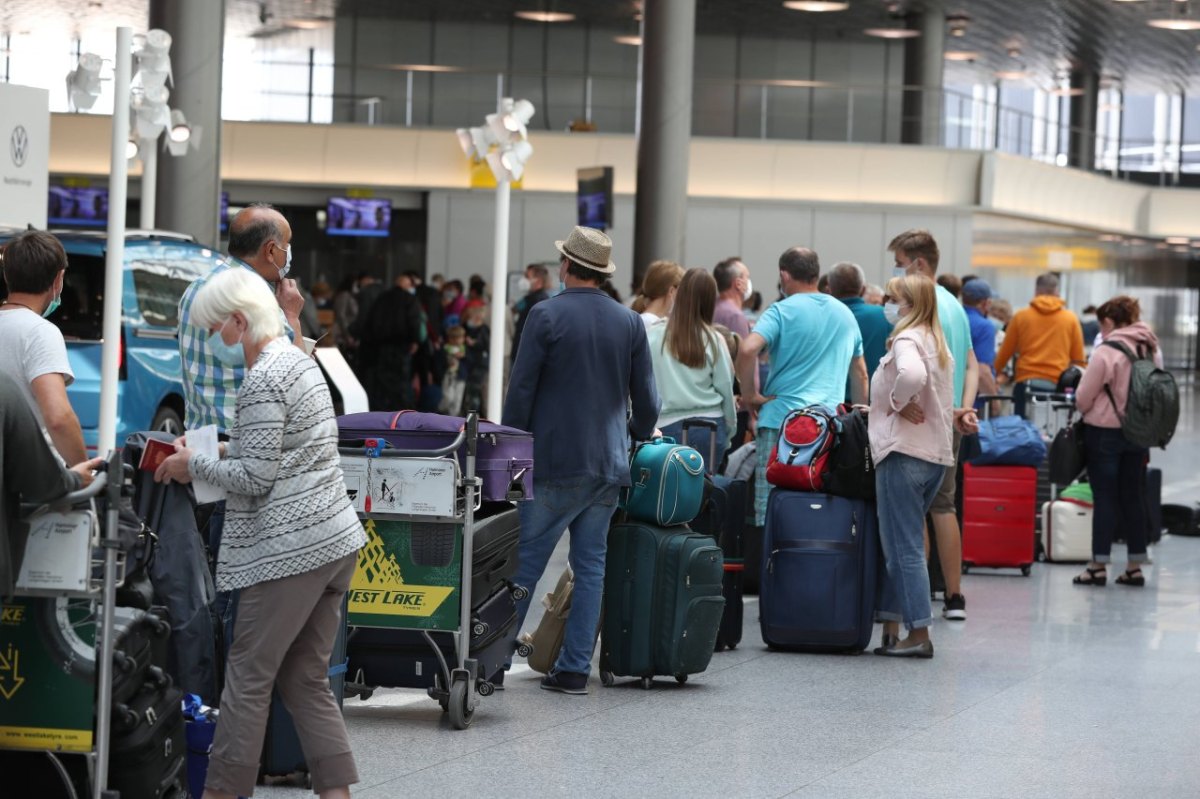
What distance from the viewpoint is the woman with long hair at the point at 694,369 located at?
8180mm

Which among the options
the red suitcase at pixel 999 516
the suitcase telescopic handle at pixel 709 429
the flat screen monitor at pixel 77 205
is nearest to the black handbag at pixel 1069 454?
the red suitcase at pixel 999 516

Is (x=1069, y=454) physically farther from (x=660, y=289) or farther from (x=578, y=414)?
(x=578, y=414)

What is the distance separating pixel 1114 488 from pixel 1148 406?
60 cm

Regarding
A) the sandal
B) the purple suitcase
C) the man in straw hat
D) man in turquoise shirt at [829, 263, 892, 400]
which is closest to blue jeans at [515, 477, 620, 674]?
the man in straw hat

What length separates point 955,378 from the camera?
343 inches

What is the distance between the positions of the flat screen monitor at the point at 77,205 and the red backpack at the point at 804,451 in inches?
927

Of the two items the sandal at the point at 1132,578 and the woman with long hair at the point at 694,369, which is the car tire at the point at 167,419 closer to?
the woman with long hair at the point at 694,369

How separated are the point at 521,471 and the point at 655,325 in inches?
96.7

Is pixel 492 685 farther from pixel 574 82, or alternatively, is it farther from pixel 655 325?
pixel 574 82

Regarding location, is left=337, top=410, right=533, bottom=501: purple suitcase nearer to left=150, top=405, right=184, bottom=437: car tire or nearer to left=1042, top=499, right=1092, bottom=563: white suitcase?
left=150, top=405, right=184, bottom=437: car tire

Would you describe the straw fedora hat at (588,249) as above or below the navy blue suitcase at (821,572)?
above

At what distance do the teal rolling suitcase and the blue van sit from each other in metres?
5.50

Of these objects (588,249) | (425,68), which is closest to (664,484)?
(588,249)

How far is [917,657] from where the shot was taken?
7934mm
